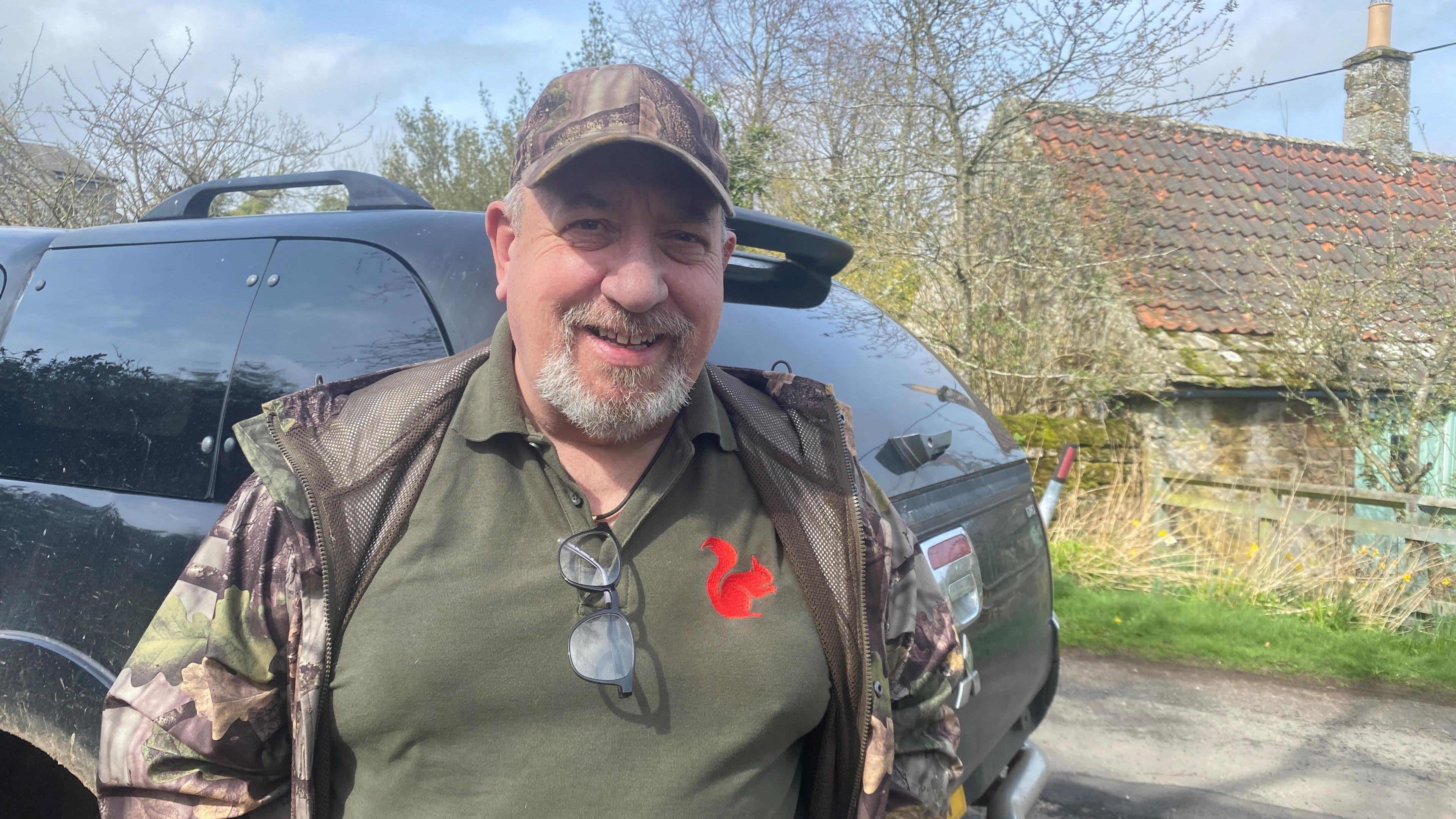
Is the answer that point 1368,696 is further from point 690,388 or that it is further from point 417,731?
point 417,731

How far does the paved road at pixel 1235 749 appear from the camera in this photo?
162 inches

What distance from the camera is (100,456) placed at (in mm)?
2387

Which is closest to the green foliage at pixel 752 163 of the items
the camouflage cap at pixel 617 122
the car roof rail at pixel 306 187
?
the car roof rail at pixel 306 187

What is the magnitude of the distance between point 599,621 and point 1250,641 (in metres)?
5.93

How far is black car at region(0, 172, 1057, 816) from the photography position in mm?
2166

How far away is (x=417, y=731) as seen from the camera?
1505mm

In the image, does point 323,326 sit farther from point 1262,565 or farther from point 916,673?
point 1262,565

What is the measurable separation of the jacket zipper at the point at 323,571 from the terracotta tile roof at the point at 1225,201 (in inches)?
341

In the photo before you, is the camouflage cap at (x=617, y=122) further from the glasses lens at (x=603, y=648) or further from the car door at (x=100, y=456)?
Result: the car door at (x=100, y=456)

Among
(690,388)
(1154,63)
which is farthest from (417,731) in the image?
(1154,63)

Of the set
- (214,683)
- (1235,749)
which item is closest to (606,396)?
(214,683)

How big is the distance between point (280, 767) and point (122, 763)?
0.22 m

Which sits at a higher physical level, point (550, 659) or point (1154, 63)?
point (1154, 63)

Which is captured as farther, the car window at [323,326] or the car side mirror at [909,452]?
the car side mirror at [909,452]
